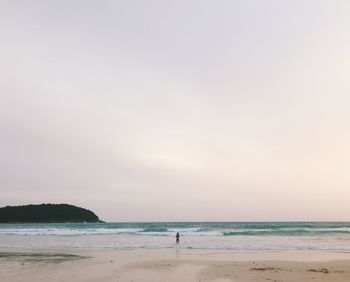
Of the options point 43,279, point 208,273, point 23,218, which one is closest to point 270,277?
point 208,273

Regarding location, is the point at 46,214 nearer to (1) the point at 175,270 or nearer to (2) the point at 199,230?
(2) the point at 199,230

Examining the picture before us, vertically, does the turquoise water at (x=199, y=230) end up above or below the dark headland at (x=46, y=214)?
below

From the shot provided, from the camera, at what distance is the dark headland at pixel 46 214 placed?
126 metres

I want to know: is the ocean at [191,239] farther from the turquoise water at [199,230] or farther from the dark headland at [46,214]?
the dark headland at [46,214]

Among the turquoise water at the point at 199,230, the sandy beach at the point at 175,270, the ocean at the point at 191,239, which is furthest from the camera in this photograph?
the turquoise water at the point at 199,230

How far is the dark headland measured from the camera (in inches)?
4958

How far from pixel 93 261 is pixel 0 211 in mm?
117119

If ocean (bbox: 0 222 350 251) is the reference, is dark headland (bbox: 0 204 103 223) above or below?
above

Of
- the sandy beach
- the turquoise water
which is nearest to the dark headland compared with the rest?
the turquoise water

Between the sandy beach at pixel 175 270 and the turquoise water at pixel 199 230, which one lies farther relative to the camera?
the turquoise water at pixel 199 230

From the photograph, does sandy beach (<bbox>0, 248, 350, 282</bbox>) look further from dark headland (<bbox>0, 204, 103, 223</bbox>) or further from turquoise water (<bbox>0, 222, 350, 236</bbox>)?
dark headland (<bbox>0, 204, 103, 223</bbox>)

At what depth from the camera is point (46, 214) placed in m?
131

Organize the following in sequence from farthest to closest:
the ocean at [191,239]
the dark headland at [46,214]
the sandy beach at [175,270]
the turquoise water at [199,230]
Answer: the dark headland at [46,214] → the turquoise water at [199,230] → the ocean at [191,239] → the sandy beach at [175,270]

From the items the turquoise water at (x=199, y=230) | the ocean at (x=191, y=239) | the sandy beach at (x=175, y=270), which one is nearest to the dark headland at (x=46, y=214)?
the turquoise water at (x=199, y=230)
